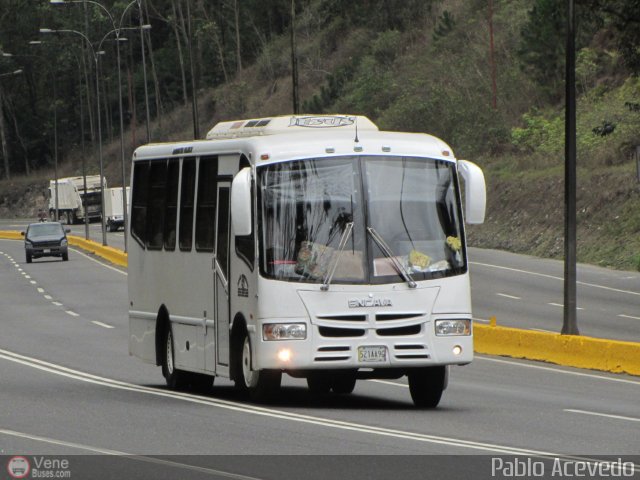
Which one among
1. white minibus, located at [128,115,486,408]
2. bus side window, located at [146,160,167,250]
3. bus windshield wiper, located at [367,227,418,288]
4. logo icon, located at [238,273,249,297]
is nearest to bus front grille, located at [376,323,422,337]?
white minibus, located at [128,115,486,408]

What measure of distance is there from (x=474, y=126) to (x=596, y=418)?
173 ft

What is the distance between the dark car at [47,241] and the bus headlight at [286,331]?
49.5m

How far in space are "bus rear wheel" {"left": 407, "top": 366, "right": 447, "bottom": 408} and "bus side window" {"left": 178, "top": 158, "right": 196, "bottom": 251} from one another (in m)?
3.16

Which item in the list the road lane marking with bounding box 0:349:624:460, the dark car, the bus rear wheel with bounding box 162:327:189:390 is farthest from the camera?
the dark car

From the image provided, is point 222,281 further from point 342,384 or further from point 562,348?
point 562,348

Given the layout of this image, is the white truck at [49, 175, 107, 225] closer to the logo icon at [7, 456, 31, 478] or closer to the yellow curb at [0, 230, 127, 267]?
the yellow curb at [0, 230, 127, 267]

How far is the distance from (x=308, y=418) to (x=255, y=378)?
143cm

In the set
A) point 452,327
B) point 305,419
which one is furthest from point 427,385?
point 305,419

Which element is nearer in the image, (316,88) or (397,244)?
(397,244)

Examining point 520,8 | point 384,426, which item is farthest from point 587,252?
point 384,426

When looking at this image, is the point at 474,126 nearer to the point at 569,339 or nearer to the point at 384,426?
the point at 569,339

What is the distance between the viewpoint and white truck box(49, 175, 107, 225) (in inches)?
4082

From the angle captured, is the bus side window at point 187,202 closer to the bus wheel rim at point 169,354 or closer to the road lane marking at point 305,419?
the bus wheel rim at point 169,354

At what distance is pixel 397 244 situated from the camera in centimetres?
1544
